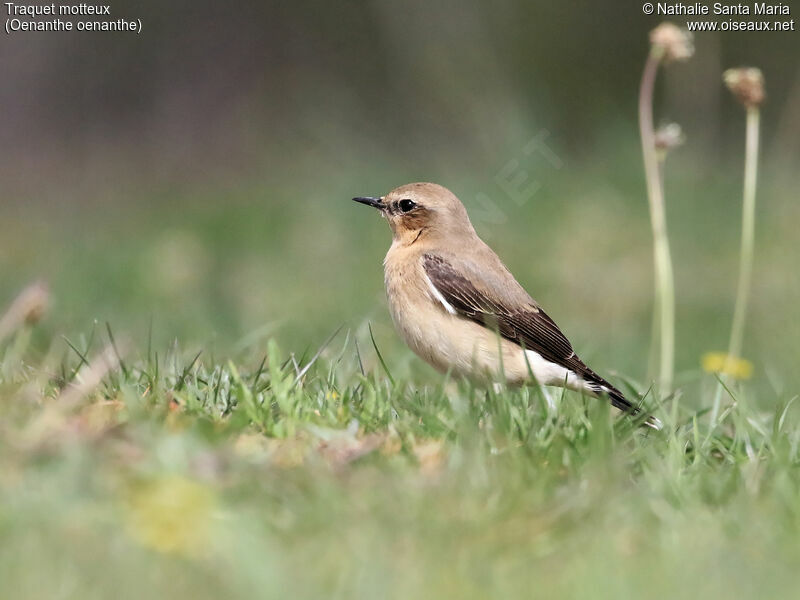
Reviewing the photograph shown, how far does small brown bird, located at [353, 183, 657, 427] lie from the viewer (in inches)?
260

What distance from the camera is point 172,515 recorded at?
12.5 feet

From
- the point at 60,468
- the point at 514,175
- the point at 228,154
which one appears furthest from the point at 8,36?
the point at 60,468

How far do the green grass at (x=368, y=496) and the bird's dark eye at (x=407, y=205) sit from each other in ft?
6.85

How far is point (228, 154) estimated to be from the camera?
1499 cm

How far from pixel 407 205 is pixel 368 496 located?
11.4 feet

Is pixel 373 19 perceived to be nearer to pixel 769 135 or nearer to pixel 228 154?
pixel 228 154

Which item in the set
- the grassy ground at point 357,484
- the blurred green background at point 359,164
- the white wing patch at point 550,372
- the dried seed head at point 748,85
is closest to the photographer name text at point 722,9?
the blurred green background at point 359,164

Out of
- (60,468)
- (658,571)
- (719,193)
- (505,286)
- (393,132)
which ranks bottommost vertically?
(658,571)

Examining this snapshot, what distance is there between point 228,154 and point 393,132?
2416 millimetres

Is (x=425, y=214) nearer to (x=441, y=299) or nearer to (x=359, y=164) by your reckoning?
(x=441, y=299)

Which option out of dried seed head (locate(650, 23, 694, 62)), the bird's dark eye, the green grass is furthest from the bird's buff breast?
dried seed head (locate(650, 23, 694, 62))

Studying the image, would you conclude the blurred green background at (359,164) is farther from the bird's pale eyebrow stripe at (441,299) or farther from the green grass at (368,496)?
the green grass at (368,496)

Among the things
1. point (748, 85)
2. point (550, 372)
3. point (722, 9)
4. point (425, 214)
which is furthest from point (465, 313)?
point (722, 9)

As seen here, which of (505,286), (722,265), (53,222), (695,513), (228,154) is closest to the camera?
(695,513)
